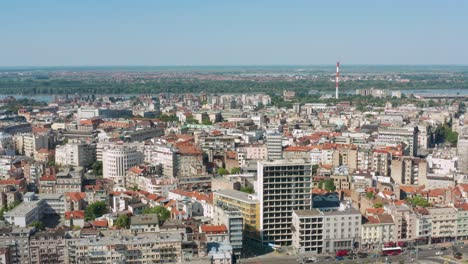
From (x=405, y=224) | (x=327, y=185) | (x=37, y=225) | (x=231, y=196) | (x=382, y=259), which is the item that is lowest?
(x=382, y=259)

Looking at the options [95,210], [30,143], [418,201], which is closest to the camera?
[95,210]

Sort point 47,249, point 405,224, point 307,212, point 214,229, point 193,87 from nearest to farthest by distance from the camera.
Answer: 1. point 47,249
2. point 214,229
3. point 307,212
4. point 405,224
5. point 193,87

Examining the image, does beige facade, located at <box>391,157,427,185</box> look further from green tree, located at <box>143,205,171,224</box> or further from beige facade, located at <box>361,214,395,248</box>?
green tree, located at <box>143,205,171,224</box>

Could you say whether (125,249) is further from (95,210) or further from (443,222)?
(443,222)

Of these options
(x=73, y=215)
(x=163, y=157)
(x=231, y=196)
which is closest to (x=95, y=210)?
(x=73, y=215)

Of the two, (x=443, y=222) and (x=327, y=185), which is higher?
(x=327, y=185)

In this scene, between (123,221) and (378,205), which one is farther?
(378,205)

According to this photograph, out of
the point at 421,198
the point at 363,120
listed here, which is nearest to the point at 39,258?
the point at 421,198
